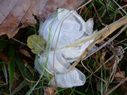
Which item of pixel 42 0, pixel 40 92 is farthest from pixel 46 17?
pixel 40 92

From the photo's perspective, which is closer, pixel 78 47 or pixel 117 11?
pixel 78 47

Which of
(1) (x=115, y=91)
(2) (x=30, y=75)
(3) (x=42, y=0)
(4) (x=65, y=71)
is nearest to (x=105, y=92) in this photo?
(1) (x=115, y=91)

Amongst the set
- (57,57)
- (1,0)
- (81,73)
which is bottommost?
(81,73)

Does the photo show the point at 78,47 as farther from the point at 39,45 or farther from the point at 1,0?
the point at 1,0

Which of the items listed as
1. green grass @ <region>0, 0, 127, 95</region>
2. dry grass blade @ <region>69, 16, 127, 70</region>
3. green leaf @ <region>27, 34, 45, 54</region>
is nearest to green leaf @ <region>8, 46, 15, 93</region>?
green grass @ <region>0, 0, 127, 95</region>

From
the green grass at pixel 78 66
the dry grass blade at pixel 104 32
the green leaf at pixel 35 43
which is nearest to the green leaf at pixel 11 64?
the green grass at pixel 78 66

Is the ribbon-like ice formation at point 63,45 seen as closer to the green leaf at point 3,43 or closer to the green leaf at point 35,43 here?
the green leaf at point 35,43

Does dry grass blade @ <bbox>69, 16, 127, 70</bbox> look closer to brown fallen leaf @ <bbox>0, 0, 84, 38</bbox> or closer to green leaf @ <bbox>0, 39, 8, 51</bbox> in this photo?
brown fallen leaf @ <bbox>0, 0, 84, 38</bbox>

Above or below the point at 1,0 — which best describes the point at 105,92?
below
